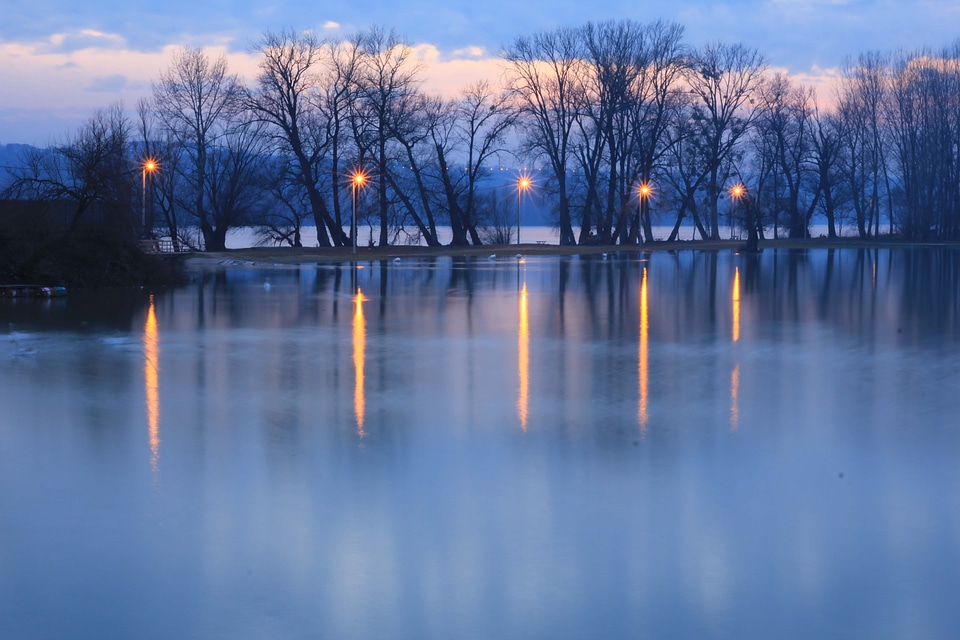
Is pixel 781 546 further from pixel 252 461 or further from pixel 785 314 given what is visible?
pixel 785 314

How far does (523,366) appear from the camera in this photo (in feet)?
47.0

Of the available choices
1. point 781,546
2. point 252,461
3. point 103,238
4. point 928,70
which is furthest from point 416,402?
point 928,70

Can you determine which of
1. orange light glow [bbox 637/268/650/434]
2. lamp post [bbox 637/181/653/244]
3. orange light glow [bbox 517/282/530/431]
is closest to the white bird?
orange light glow [bbox 517/282/530/431]

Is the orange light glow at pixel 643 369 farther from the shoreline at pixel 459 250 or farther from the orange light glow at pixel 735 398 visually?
the shoreline at pixel 459 250

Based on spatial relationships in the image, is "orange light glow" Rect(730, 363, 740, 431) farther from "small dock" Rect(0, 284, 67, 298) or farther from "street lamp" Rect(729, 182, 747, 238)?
"street lamp" Rect(729, 182, 747, 238)

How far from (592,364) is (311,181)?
Answer: 54888mm

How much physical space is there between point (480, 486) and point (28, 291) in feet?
78.9

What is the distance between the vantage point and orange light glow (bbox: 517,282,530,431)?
36.4ft

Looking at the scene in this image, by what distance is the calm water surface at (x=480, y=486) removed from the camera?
5.52 m

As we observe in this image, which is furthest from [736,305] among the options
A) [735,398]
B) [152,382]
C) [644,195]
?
[644,195]

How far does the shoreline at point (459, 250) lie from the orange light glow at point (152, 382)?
30.6m

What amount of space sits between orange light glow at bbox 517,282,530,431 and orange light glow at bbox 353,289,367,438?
1658 millimetres

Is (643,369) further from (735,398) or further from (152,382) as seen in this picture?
(152,382)

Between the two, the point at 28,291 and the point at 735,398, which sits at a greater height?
the point at 28,291
